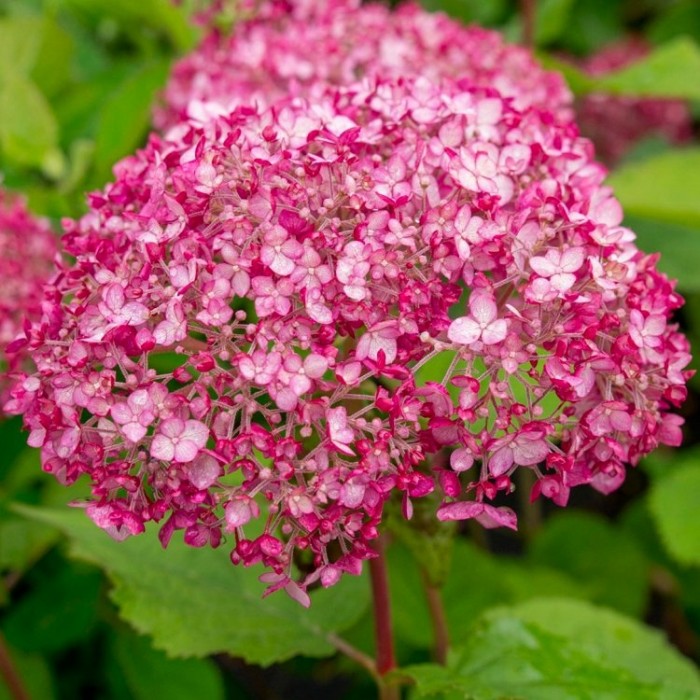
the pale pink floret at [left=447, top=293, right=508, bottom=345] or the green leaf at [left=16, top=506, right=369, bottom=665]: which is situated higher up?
the pale pink floret at [left=447, top=293, right=508, bottom=345]

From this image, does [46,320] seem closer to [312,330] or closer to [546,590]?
[312,330]

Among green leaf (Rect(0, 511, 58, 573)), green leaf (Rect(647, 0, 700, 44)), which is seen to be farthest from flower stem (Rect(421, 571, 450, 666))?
green leaf (Rect(647, 0, 700, 44))

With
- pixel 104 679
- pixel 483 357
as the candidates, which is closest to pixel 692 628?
pixel 104 679

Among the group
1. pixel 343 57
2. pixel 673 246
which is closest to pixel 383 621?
pixel 343 57

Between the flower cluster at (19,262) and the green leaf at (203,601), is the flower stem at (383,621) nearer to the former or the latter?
the green leaf at (203,601)

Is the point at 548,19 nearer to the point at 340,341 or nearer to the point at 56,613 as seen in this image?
the point at 340,341

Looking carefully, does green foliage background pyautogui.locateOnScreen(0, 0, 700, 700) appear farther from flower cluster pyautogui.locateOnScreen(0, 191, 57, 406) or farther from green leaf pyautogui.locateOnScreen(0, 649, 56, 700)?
flower cluster pyautogui.locateOnScreen(0, 191, 57, 406)
